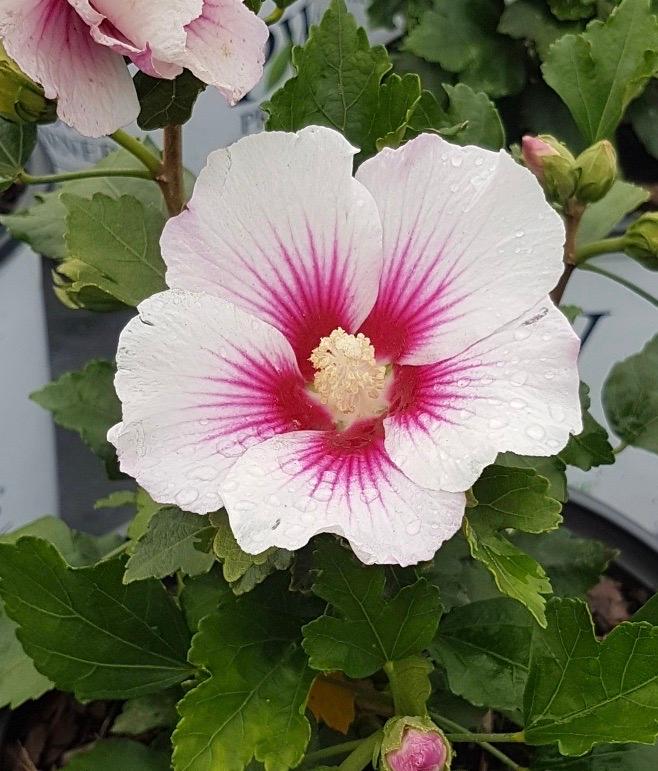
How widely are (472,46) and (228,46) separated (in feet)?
2.71

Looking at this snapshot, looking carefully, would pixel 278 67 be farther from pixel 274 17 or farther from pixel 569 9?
pixel 274 17

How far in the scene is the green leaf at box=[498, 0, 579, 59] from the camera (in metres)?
1.12

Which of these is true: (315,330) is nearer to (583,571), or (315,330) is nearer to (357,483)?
(357,483)

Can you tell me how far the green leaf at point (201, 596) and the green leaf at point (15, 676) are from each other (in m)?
0.11

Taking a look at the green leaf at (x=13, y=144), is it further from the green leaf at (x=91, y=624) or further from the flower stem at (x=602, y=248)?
A: the flower stem at (x=602, y=248)

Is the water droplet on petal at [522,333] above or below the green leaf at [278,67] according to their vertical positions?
above

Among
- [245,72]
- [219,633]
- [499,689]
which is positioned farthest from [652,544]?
[245,72]

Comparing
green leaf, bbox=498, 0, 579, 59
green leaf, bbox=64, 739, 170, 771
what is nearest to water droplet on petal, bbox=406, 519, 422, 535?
green leaf, bbox=64, 739, 170, 771

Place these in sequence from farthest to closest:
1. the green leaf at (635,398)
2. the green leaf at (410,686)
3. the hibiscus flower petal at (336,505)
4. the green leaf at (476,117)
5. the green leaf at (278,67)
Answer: the green leaf at (278,67) < the green leaf at (635,398) < the green leaf at (476,117) < the green leaf at (410,686) < the hibiscus flower petal at (336,505)

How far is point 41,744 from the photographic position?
2.30 feet

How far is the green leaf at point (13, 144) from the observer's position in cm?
48

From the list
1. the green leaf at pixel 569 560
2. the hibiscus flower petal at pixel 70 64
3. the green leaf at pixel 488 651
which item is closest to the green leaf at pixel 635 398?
the green leaf at pixel 569 560

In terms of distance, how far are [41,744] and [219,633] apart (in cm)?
33

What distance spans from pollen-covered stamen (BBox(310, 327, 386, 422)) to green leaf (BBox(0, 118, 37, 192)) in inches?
7.4
